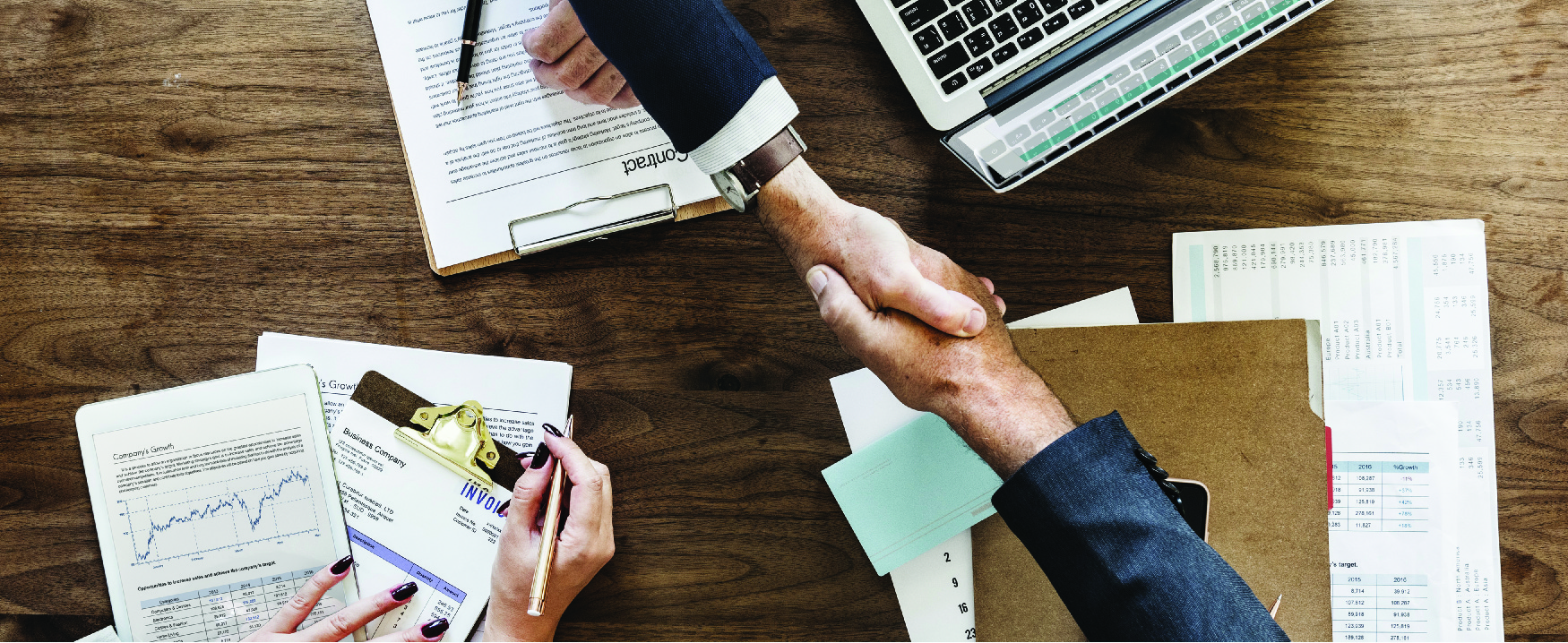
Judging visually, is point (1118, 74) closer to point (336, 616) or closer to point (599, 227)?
point (599, 227)

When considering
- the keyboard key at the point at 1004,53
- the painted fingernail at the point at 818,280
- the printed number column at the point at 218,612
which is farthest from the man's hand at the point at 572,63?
the printed number column at the point at 218,612

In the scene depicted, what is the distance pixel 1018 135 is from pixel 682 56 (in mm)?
368

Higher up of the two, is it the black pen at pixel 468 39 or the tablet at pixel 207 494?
the black pen at pixel 468 39

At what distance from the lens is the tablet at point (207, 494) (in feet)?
3.21

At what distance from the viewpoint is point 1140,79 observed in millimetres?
861

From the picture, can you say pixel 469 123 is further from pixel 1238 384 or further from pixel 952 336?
pixel 1238 384

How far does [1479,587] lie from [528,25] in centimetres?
122

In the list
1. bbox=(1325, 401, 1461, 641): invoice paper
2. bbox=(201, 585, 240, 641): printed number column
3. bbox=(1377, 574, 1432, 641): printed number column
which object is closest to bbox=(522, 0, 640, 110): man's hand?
bbox=(201, 585, 240, 641): printed number column

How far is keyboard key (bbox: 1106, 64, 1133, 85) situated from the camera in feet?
2.82

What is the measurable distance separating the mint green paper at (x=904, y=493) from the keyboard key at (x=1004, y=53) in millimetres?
385

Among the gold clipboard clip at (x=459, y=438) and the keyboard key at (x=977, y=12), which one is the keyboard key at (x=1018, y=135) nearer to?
the keyboard key at (x=977, y=12)

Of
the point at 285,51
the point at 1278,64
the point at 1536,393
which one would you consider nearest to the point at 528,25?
the point at 285,51

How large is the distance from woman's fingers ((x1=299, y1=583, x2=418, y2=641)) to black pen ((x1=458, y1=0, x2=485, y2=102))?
558mm

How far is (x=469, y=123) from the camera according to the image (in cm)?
96
